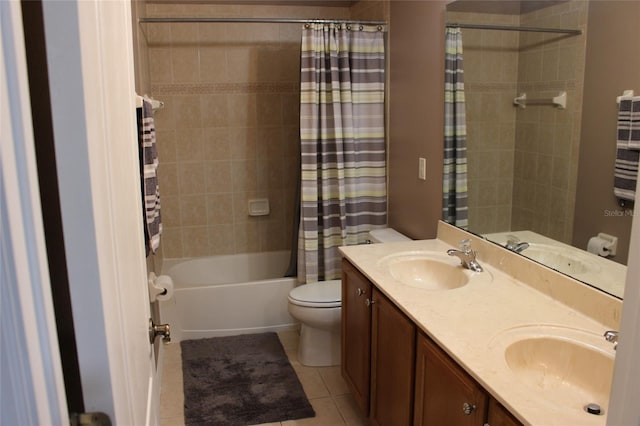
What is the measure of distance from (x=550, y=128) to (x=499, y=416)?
3.73 ft

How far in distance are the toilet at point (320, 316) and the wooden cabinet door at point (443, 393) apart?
127cm

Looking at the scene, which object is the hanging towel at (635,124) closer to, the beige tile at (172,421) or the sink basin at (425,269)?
the sink basin at (425,269)

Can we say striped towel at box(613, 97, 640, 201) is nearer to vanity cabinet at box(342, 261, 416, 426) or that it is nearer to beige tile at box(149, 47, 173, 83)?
vanity cabinet at box(342, 261, 416, 426)

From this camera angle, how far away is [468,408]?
142 cm

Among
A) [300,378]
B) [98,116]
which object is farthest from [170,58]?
[98,116]

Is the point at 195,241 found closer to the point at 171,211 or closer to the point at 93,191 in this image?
the point at 171,211

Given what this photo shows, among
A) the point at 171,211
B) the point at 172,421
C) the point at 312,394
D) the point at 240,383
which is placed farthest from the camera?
the point at 171,211

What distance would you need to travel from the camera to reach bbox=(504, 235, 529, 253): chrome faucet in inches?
82.0

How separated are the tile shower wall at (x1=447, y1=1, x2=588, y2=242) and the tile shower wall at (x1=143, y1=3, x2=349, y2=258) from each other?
1.75m

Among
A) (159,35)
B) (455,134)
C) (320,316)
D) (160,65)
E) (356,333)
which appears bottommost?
(320,316)

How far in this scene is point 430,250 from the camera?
8.20ft

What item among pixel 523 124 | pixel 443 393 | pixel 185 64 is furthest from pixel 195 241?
pixel 443 393

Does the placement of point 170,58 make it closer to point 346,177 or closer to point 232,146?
point 232,146

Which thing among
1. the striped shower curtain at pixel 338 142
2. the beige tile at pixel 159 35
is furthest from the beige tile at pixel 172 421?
the beige tile at pixel 159 35
